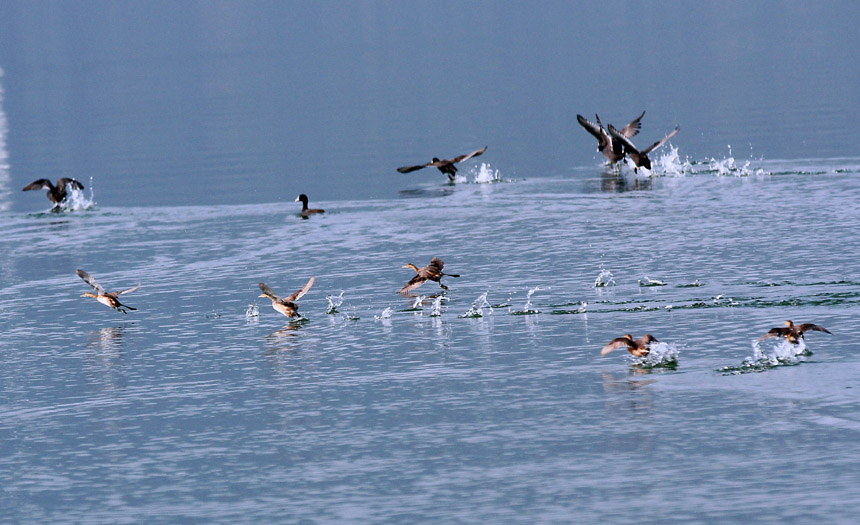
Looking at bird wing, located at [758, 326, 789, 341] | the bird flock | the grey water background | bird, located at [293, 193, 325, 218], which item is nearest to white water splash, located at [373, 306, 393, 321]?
the grey water background

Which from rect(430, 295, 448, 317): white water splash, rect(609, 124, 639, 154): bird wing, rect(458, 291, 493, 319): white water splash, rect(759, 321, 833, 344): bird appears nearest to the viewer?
rect(759, 321, 833, 344): bird

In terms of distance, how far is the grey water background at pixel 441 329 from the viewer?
1578cm

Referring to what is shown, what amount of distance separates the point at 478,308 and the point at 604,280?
3.04 meters

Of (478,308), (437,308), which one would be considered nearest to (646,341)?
(478,308)

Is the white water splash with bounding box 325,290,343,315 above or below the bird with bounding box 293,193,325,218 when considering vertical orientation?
below

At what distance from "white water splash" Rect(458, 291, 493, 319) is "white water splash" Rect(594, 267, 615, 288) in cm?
232

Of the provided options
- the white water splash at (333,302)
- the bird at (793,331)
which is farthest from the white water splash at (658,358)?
the white water splash at (333,302)

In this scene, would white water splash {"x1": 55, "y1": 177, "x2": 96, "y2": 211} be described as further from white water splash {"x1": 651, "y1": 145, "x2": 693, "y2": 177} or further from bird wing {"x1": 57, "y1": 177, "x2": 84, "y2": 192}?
white water splash {"x1": 651, "y1": 145, "x2": 693, "y2": 177}

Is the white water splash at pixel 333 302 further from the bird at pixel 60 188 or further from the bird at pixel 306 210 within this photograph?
the bird at pixel 60 188

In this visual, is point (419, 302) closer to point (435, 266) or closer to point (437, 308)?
point (435, 266)

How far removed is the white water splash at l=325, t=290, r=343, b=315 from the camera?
84.1 ft

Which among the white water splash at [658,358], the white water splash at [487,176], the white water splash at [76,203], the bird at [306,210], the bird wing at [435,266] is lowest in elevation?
the white water splash at [658,358]

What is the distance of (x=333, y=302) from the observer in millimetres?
26297

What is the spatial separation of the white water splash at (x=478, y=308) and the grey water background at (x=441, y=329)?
214 mm
